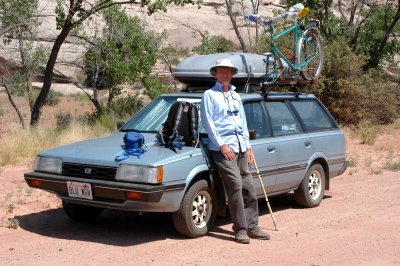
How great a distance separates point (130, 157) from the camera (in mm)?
6824

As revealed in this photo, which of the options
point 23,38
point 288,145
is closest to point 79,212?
point 288,145

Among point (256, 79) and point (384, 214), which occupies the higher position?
point (256, 79)

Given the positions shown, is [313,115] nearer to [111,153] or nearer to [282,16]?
[282,16]

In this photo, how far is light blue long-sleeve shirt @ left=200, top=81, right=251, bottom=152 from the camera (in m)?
7.04

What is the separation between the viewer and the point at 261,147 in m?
8.03

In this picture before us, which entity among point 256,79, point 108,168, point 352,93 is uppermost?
point 256,79

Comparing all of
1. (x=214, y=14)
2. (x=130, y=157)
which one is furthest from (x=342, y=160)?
(x=214, y=14)

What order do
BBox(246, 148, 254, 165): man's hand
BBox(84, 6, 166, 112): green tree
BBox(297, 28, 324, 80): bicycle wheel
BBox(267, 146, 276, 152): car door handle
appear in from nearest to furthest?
BBox(246, 148, 254, 165): man's hand
BBox(267, 146, 276, 152): car door handle
BBox(297, 28, 324, 80): bicycle wheel
BBox(84, 6, 166, 112): green tree

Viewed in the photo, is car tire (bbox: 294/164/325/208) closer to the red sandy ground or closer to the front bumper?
the red sandy ground

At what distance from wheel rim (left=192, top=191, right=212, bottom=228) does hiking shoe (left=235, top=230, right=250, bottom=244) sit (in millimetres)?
380

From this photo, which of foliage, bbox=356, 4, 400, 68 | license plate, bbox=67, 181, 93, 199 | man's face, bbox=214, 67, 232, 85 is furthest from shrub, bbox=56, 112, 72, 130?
foliage, bbox=356, 4, 400, 68

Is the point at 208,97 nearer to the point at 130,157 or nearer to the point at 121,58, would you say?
the point at 130,157

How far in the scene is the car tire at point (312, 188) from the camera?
892cm

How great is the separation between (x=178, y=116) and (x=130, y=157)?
791mm
